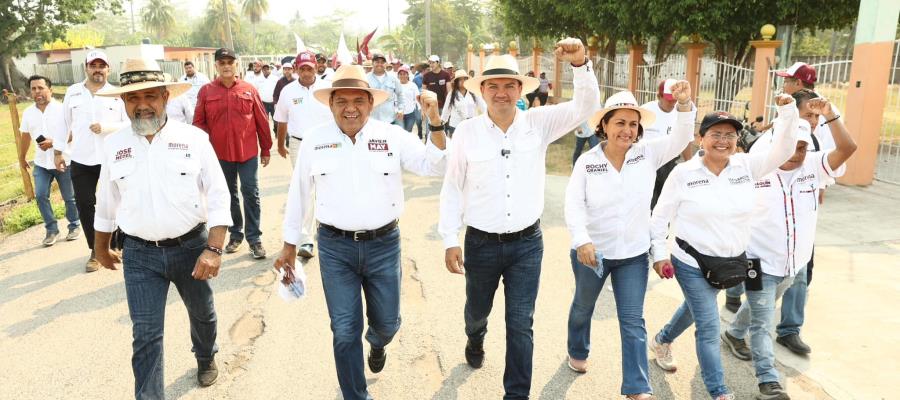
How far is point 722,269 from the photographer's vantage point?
3600 millimetres

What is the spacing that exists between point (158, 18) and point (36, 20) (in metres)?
84.1

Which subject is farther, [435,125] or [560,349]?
[560,349]

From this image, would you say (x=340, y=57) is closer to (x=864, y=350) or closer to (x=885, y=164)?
(x=864, y=350)

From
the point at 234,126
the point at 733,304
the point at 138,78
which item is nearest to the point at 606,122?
the point at 733,304

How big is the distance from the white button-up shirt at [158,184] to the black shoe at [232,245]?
3.05 metres

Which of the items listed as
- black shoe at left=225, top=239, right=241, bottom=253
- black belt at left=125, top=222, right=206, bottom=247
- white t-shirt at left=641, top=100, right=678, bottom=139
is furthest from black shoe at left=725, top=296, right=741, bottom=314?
black shoe at left=225, top=239, right=241, bottom=253

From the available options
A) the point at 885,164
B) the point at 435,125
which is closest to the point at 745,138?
the point at 435,125

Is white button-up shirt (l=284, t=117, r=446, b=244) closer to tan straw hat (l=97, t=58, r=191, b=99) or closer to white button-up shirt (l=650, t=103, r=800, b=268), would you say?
tan straw hat (l=97, t=58, r=191, b=99)

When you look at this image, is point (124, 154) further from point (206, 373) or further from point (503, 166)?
point (503, 166)

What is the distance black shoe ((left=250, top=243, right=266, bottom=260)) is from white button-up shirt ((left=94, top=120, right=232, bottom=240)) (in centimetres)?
284

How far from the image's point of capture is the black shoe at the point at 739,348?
424 cm

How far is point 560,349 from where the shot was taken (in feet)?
14.6

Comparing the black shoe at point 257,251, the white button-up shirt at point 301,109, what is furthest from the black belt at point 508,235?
the white button-up shirt at point 301,109

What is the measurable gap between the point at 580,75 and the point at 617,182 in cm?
63
